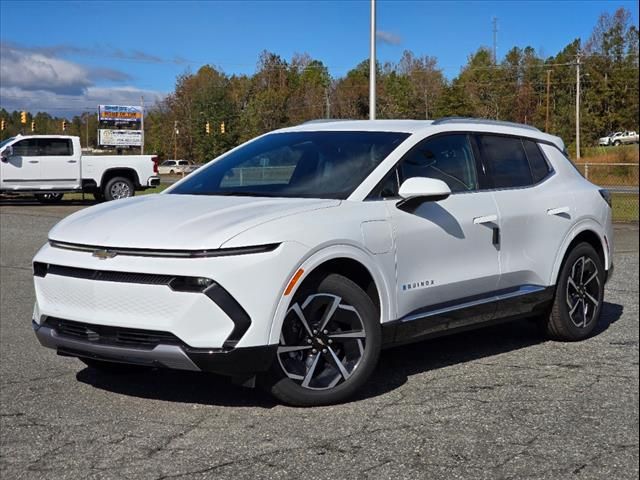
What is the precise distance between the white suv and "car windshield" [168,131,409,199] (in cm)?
1

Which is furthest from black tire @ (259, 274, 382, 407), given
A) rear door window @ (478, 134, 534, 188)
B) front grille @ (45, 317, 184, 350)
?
rear door window @ (478, 134, 534, 188)

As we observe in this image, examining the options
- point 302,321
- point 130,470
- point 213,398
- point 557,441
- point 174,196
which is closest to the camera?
point 130,470

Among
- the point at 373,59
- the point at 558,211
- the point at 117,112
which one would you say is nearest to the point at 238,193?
the point at 558,211

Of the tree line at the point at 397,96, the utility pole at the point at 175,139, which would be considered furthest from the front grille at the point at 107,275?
the utility pole at the point at 175,139

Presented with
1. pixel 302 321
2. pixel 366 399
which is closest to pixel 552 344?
pixel 366 399

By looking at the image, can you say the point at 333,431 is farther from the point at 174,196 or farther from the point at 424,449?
the point at 174,196

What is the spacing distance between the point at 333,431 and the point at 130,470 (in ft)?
3.48

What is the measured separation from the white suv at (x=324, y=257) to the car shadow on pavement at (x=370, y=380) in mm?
219

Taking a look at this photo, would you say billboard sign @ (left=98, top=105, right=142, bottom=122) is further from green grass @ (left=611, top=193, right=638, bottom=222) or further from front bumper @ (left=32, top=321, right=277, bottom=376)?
front bumper @ (left=32, top=321, right=277, bottom=376)

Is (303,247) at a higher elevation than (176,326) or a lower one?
higher

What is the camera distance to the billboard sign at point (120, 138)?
4991 cm

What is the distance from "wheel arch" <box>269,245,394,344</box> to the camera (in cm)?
452

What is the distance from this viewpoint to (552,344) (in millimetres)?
6547

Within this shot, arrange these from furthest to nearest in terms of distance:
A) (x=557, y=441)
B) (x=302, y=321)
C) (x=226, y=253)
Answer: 1. (x=302, y=321)
2. (x=226, y=253)
3. (x=557, y=441)
